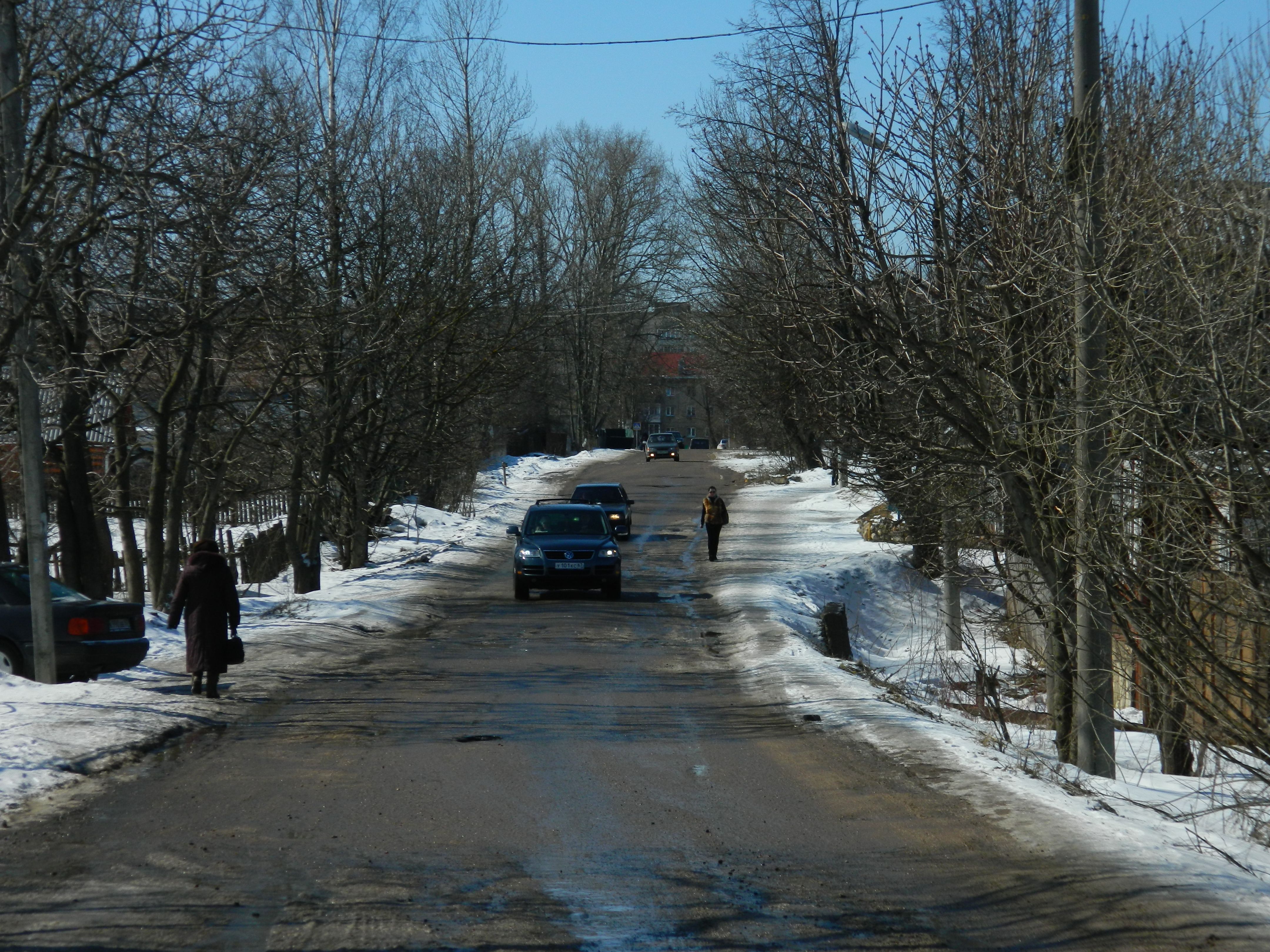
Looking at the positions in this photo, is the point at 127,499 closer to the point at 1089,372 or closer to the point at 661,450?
the point at 1089,372

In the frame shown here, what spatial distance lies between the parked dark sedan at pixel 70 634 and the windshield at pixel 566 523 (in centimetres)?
1084

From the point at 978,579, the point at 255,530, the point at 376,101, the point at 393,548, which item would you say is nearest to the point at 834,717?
the point at 978,579

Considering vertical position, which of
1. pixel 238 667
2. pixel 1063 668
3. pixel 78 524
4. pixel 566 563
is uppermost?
pixel 78 524

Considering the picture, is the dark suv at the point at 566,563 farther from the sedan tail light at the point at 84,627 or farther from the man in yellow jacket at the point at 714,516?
the sedan tail light at the point at 84,627

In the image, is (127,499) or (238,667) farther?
(127,499)

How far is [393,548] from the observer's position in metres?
31.5

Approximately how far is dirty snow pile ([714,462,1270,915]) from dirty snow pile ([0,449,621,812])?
5.46 m

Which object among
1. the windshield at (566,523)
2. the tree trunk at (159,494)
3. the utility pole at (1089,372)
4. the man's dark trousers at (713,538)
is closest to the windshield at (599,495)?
the man's dark trousers at (713,538)

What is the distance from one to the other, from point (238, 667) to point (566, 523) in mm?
9983

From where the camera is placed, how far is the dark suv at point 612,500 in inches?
1324

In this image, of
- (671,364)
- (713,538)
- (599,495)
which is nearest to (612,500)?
(599,495)

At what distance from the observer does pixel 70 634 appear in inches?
476

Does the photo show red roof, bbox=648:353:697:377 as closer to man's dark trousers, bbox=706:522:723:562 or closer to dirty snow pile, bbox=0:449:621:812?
man's dark trousers, bbox=706:522:723:562

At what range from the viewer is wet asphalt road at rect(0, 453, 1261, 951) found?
5.12 meters
